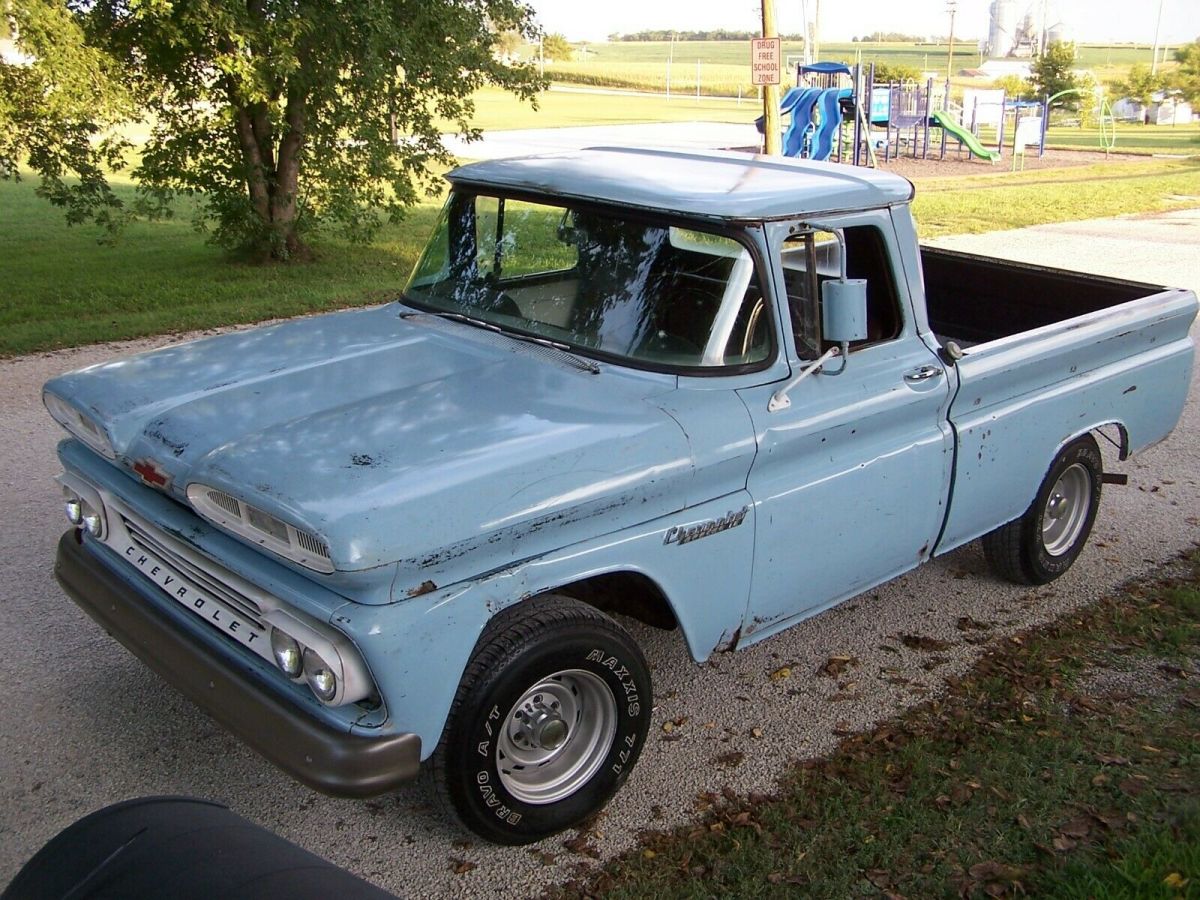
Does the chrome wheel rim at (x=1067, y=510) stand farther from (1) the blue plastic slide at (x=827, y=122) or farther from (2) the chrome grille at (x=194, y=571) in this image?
(1) the blue plastic slide at (x=827, y=122)

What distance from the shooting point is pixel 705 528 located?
3516 millimetres

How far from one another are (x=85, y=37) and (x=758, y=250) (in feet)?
28.3

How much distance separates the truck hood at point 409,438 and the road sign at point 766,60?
42.3 ft

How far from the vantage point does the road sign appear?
15719mm

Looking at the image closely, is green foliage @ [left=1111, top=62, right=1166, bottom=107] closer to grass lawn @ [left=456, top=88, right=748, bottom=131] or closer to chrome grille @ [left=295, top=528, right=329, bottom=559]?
grass lawn @ [left=456, top=88, right=748, bottom=131]

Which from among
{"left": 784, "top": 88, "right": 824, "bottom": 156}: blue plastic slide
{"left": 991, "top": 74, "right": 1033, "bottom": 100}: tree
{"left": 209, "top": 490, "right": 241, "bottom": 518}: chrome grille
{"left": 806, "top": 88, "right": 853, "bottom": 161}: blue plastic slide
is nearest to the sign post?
{"left": 806, "top": 88, "right": 853, "bottom": 161}: blue plastic slide

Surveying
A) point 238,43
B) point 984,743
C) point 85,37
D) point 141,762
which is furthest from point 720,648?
point 85,37

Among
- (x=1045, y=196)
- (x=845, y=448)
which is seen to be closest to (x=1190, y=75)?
(x=1045, y=196)

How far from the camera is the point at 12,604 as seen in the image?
480cm

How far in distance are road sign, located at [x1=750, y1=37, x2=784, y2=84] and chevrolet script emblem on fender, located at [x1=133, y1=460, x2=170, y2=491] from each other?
548 inches

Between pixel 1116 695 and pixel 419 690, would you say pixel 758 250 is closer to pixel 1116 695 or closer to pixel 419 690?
pixel 419 690

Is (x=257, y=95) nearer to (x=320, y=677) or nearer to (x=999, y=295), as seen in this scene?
(x=999, y=295)

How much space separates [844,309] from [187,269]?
1020cm

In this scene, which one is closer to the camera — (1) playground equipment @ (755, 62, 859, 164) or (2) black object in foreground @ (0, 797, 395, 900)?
(2) black object in foreground @ (0, 797, 395, 900)
